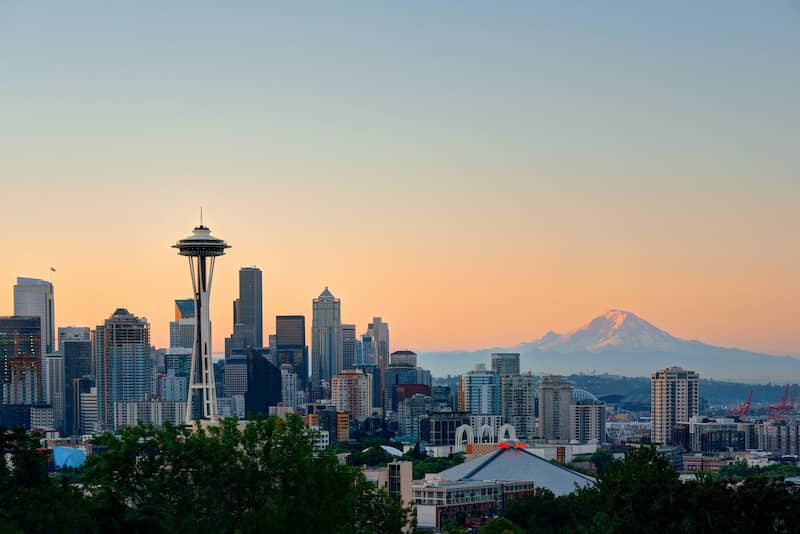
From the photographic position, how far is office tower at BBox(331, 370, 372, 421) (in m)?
160

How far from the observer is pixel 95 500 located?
79.6 ft

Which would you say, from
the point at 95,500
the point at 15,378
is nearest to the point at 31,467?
the point at 95,500

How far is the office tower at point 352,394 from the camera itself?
160000 mm

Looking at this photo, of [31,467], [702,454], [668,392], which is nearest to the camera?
[31,467]

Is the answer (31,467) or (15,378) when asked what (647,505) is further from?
(15,378)

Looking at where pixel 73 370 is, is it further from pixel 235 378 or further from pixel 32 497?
pixel 32 497

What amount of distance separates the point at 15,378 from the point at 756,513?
133837 mm

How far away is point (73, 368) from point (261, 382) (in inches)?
798

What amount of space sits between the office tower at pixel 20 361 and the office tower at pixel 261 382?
2269 centimetres

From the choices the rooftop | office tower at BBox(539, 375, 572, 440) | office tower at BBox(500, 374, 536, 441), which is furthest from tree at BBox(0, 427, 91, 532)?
office tower at BBox(500, 374, 536, 441)

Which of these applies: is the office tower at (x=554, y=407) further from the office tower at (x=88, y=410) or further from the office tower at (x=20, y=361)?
the office tower at (x=20, y=361)

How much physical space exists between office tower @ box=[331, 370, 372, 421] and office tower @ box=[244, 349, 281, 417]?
260 inches

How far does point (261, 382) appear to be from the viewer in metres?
164

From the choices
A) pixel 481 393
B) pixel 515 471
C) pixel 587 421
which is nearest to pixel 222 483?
pixel 515 471
